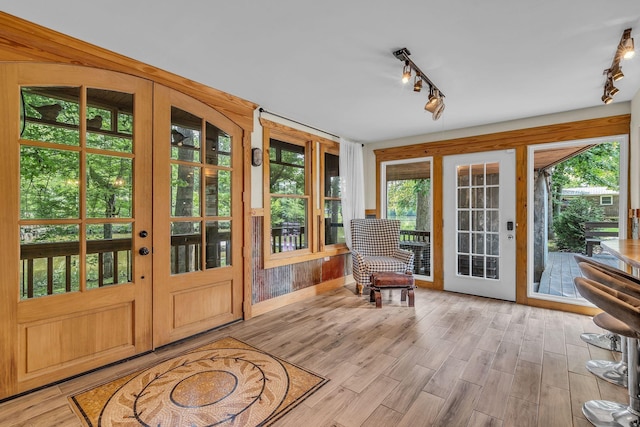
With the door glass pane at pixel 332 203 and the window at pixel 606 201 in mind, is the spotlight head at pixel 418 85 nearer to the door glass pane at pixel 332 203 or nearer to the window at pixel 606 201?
the door glass pane at pixel 332 203

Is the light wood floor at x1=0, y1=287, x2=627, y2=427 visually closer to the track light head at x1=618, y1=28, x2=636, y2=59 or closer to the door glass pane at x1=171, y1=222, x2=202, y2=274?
the door glass pane at x1=171, y1=222, x2=202, y2=274

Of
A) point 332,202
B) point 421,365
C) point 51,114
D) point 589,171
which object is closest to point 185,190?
point 51,114

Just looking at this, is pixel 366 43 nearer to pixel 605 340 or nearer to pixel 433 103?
pixel 433 103

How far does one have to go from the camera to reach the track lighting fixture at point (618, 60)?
1782 mm

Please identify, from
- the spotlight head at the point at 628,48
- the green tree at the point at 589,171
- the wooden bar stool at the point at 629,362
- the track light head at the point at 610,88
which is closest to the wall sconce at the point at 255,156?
the wooden bar stool at the point at 629,362

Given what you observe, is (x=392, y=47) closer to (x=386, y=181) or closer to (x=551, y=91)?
(x=551, y=91)

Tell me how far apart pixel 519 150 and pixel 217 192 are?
3.74m

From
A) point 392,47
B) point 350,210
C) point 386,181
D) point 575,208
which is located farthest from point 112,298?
point 575,208

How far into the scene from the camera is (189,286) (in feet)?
8.72

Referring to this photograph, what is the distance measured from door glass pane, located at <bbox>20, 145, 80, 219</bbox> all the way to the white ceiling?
2.71 feet

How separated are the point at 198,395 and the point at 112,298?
3.37 feet

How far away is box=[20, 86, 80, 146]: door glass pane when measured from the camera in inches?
74.2

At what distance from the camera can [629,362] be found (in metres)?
1.57

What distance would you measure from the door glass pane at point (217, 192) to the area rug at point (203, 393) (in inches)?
52.0
